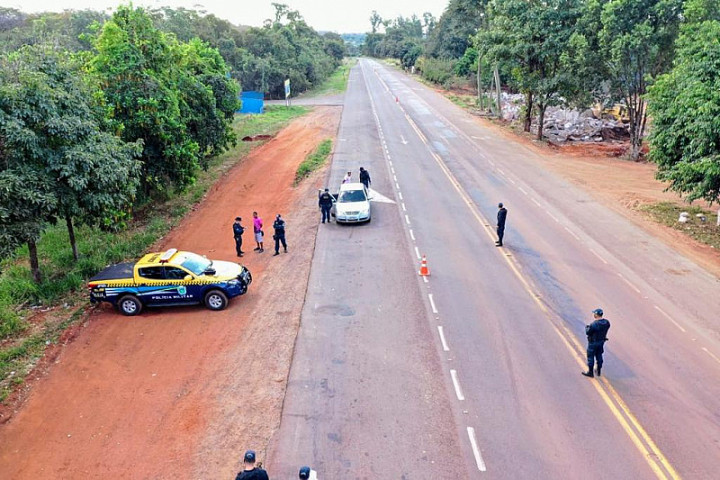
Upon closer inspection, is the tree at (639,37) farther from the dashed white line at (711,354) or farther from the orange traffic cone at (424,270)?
the dashed white line at (711,354)

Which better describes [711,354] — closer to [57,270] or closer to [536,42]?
[57,270]

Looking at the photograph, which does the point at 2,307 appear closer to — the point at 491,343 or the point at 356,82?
the point at 491,343

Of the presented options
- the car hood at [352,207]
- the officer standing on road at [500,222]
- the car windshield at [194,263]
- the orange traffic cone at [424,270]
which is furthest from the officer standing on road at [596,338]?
the car hood at [352,207]

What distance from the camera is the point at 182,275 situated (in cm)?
1530

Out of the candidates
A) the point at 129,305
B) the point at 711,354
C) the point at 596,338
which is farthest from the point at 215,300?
the point at 711,354

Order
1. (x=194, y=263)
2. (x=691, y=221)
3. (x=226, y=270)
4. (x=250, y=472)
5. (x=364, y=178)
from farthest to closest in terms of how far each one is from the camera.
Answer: (x=364, y=178) → (x=691, y=221) → (x=226, y=270) → (x=194, y=263) → (x=250, y=472)

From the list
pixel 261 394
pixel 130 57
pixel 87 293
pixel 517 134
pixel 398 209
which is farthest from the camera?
pixel 517 134

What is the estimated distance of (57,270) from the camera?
62.6 feet

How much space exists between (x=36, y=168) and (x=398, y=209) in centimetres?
1414

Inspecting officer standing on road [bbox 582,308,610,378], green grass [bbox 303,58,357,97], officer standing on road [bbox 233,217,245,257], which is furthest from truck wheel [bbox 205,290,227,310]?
green grass [bbox 303,58,357,97]

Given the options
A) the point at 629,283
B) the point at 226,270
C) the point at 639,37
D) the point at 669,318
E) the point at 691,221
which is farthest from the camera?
the point at 639,37

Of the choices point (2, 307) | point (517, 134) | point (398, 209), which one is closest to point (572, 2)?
point (517, 134)

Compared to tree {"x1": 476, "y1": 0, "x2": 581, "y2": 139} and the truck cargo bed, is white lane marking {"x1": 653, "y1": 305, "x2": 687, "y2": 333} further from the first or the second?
Result: tree {"x1": 476, "y1": 0, "x2": 581, "y2": 139}

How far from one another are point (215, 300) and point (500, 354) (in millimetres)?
7909
